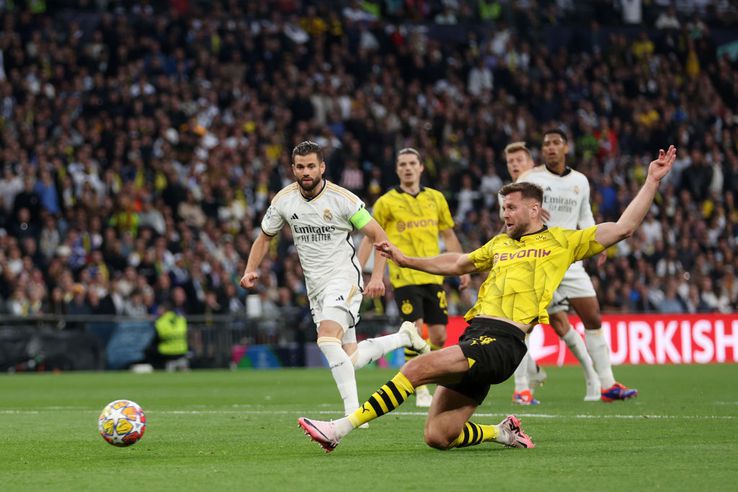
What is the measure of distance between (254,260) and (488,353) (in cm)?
323

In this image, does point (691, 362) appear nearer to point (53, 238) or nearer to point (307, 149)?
point (53, 238)

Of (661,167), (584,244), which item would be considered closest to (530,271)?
(584,244)

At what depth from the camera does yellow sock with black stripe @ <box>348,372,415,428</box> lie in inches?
313

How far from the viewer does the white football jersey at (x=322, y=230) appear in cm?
1074

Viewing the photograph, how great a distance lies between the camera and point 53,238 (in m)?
24.3

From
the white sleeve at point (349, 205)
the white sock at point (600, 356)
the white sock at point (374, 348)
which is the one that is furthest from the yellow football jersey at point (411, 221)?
the white sleeve at point (349, 205)

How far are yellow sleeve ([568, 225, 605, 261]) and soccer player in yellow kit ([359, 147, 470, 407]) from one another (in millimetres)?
4922

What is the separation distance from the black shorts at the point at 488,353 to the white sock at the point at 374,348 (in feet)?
8.64

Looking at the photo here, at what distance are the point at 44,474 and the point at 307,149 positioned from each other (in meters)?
3.79

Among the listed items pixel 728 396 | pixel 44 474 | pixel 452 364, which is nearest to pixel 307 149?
pixel 452 364

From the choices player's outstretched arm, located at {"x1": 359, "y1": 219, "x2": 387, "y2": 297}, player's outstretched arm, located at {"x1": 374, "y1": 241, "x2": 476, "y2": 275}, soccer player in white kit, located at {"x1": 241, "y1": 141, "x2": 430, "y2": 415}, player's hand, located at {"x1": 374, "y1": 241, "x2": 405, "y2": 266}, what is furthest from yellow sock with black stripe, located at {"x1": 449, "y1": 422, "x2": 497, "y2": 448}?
soccer player in white kit, located at {"x1": 241, "y1": 141, "x2": 430, "y2": 415}

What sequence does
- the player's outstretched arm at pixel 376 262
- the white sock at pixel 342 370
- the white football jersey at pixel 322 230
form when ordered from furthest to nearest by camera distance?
the white football jersey at pixel 322 230
the white sock at pixel 342 370
the player's outstretched arm at pixel 376 262

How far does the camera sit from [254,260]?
35.8 feet

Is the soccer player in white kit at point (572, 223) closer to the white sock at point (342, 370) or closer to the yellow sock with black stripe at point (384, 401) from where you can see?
the white sock at point (342, 370)
